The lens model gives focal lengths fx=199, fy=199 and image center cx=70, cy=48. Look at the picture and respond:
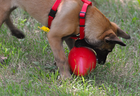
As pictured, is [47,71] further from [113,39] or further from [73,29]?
[113,39]

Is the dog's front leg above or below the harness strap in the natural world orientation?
below

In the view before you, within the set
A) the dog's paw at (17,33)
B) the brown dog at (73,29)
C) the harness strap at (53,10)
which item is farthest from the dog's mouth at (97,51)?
the dog's paw at (17,33)

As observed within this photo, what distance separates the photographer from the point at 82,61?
11.0 feet

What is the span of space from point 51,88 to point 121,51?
7.18 feet

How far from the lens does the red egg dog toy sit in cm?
334

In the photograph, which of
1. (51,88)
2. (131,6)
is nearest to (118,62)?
(51,88)

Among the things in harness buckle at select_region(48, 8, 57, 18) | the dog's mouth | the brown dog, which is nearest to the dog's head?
the brown dog

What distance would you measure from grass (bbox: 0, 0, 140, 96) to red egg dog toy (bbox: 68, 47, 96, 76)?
15cm

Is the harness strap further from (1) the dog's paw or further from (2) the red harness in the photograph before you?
(1) the dog's paw

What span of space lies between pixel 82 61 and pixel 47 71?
2.30 ft

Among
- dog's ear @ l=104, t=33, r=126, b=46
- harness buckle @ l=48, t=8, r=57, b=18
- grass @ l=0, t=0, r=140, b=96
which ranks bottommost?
grass @ l=0, t=0, r=140, b=96

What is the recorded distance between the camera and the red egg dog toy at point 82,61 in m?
3.34

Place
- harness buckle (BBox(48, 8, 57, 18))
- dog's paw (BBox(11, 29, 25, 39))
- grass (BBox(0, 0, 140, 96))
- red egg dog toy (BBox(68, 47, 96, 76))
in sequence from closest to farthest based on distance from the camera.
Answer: grass (BBox(0, 0, 140, 96)) → red egg dog toy (BBox(68, 47, 96, 76)) → harness buckle (BBox(48, 8, 57, 18)) → dog's paw (BBox(11, 29, 25, 39))

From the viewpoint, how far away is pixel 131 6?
6.18m
